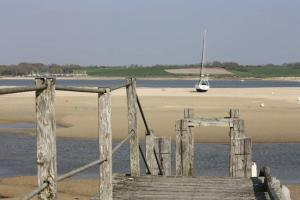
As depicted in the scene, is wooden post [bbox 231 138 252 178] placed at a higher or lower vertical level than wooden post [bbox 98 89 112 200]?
lower

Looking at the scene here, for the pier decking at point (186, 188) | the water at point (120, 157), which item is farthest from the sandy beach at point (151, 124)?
the pier decking at point (186, 188)

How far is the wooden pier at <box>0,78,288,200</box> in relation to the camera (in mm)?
3572

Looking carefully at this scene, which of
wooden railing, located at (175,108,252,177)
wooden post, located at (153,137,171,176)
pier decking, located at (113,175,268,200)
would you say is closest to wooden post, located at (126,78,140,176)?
pier decking, located at (113,175,268,200)

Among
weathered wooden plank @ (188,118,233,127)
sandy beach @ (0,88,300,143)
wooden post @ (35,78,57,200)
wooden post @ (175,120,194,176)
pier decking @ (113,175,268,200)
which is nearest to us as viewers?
wooden post @ (35,78,57,200)

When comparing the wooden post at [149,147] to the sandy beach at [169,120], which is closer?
the wooden post at [149,147]

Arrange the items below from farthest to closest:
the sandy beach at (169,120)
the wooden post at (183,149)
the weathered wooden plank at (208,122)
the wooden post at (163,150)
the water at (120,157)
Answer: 1. the sandy beach at (169,120)
2. the water at (120,157)
3. the weathered wooden plank at (208,122)
4. the wooden post at (183,149)
5. the wooden post at (163,150)

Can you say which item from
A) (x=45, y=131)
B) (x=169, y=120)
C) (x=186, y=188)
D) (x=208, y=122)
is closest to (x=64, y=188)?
(x=208, y=122)

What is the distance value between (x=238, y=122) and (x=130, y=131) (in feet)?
14.3

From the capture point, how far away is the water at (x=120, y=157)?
16.3 metres

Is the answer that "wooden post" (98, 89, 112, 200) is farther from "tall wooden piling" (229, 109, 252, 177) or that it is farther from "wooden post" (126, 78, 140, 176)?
"tall wooden piling" (229, 109, 252, 177)

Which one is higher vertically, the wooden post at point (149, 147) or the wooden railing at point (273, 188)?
the wooden railing at point (273, 188)

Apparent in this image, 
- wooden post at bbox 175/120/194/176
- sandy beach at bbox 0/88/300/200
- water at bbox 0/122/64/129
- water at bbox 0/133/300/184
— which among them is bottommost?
water at bbox 0/122/64/129

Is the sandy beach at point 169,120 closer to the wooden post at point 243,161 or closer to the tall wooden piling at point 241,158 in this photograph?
the tall wooden piling at point 241,158

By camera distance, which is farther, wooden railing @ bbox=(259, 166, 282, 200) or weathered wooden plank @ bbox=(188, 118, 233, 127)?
weathered wooden plank @ bbox=(188, 118, 233, 127)
